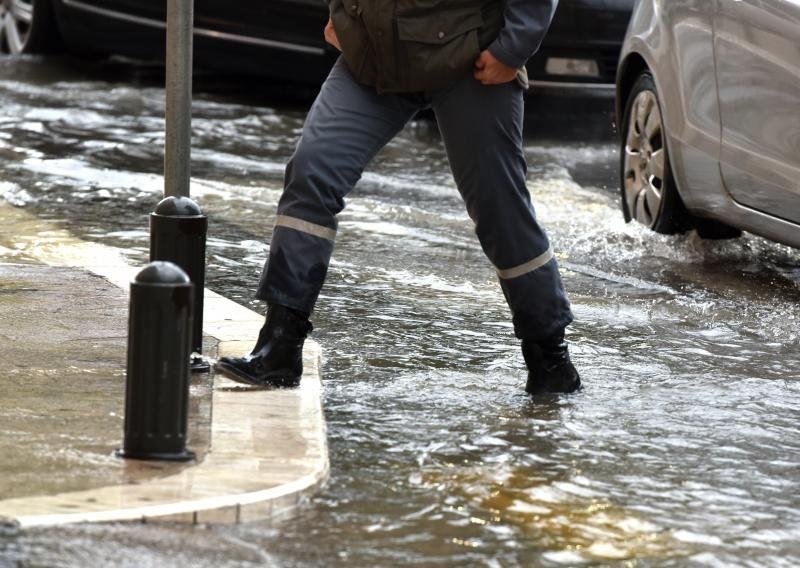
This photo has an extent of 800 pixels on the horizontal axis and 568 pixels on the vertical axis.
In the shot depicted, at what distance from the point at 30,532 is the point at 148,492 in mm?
332

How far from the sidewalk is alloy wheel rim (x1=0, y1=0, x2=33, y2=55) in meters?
7.89

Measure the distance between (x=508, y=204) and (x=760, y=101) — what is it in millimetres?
1994

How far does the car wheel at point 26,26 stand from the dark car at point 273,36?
172 millimetres

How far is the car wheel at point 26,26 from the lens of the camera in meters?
13.8

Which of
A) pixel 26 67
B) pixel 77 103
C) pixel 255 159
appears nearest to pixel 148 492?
pixel 255 159

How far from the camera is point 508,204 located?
5.02 m

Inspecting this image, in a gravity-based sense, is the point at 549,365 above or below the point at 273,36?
below

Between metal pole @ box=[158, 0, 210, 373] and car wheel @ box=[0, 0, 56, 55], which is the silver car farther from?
car wheel @ box=[0, 0, 56, 55]

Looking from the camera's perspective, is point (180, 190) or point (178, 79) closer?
point (178, 79)

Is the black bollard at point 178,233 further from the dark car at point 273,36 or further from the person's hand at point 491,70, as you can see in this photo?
the dark car at point 273,36

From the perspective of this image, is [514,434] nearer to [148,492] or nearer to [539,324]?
[539,324]

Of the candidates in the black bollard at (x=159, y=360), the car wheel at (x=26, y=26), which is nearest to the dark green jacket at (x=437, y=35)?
the black bollard at (x=159, y=360)

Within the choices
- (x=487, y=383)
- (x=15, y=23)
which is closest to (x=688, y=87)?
(x=487, y=383)

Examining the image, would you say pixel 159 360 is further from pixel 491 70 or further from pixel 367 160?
pixel 491 70
